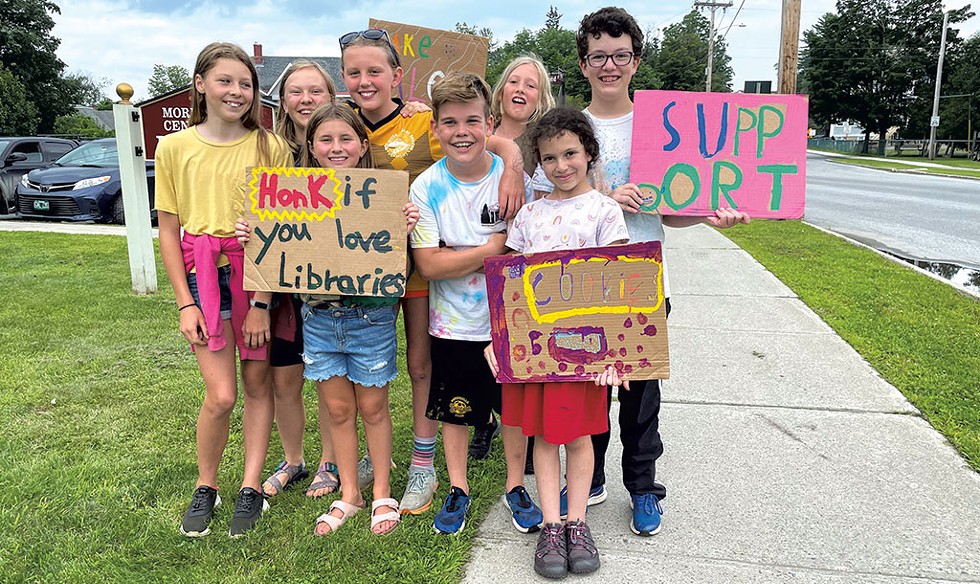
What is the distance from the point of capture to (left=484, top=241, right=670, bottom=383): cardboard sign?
8.36 feet

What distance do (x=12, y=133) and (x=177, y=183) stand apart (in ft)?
120

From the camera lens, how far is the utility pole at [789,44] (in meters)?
10.0

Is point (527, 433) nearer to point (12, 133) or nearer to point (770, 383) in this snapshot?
point (770, 383)

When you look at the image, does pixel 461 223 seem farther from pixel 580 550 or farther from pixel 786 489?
pixel 786 489

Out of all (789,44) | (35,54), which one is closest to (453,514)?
(789,44)

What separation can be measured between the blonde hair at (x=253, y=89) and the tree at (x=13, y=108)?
115 ft

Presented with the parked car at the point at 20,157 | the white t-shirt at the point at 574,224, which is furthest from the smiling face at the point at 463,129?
the parked car at the point at 20,157

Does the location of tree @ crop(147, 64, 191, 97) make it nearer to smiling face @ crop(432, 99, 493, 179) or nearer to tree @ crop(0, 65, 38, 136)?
tree @ crop(0, 65, 38, 136)

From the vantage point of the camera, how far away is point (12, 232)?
10.7m

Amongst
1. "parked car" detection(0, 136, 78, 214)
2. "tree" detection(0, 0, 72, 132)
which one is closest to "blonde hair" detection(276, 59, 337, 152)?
"parked car" detection(0, 136, 78, 214)

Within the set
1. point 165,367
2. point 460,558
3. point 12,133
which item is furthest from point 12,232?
point 12,133

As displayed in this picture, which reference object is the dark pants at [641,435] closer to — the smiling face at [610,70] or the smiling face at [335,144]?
the smiling face at [610,70]

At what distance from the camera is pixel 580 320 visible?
257 cm

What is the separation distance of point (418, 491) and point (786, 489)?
5.52 ft
